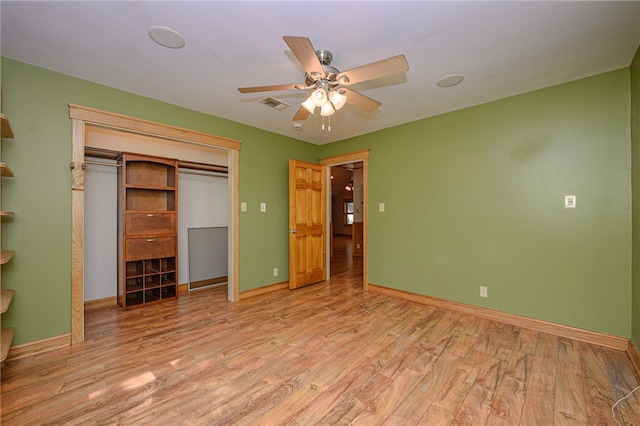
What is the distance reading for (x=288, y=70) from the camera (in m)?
2.46

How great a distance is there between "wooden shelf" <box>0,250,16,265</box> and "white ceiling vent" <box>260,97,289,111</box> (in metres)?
2.58

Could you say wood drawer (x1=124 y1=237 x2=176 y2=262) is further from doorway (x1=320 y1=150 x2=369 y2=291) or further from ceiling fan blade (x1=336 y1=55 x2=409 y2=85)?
ceiling fan blade (x1=336 y1=55 x2=409 y2=85)

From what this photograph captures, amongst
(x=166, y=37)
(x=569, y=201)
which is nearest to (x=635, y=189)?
(x=569, y=201)

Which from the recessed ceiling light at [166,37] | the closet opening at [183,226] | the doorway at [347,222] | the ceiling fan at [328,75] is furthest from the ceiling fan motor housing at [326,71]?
the doorway at [347,222]

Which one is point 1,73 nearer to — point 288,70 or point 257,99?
point 257,99

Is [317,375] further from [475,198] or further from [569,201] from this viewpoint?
[569,201]

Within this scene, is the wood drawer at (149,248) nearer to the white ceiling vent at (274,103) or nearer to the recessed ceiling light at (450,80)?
the white ceiling vent at (274,103)

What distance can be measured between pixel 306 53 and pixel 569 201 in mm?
2953

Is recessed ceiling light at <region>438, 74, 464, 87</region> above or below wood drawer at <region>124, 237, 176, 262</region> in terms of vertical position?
above

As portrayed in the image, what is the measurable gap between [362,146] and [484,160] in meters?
1.85

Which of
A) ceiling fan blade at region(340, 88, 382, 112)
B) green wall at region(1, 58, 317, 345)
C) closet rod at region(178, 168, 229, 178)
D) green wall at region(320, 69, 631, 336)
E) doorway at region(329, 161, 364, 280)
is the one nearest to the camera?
ceiling fan blade at region(340, 88, 382, 112)

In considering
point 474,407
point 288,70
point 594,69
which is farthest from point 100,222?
point 594,69

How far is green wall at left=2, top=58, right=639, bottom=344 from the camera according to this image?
2.43 m

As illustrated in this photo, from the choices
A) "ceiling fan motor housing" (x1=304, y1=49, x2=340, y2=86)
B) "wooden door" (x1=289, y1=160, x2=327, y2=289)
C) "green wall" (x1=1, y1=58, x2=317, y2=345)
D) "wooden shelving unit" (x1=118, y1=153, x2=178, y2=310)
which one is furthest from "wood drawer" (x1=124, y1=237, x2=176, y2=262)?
"ceiling fan motor housing" (x1=304, y1=49, x2=340, y2=86)
